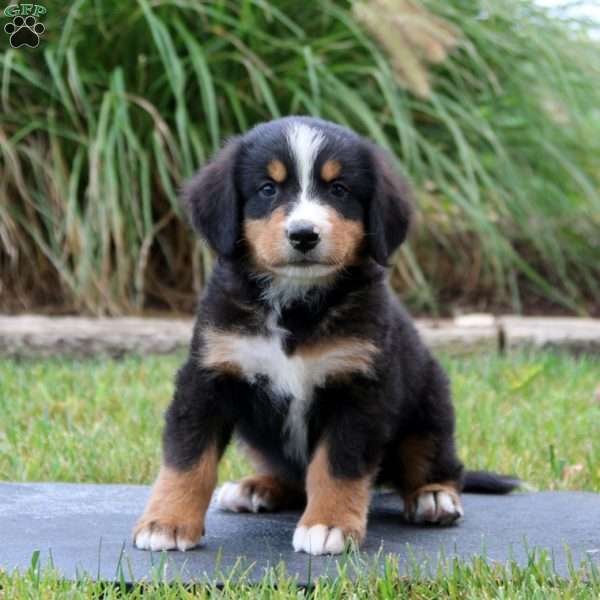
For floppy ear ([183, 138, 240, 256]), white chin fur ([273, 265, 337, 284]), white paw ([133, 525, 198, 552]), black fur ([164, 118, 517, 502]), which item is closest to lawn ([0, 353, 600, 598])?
white paw ([133, 525, 198, 552])

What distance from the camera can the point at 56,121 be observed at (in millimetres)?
7645

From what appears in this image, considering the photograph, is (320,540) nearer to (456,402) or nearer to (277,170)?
(277,170)

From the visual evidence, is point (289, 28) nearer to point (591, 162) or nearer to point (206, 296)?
point (591, 162)

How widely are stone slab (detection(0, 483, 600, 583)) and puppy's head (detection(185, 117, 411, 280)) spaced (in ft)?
2.59

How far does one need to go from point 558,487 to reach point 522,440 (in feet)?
1.88

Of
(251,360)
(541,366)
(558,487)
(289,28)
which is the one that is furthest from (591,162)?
(251,360)

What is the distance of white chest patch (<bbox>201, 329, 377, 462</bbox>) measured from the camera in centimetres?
323

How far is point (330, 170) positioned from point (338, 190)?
7cm

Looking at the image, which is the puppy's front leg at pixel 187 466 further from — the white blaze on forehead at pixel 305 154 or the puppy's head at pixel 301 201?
the white blaze on forehead at pixel 305 154

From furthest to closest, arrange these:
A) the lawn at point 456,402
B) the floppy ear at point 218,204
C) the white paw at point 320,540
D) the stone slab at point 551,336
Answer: the stone slab at point 551,336 → the lawn at point 456,402 → the floppy ear at point 218,204 → the white paw at point 320,540

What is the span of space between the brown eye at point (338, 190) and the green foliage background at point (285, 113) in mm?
3389

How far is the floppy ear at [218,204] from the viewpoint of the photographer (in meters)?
3.43

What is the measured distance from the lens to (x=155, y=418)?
5094 millimetres

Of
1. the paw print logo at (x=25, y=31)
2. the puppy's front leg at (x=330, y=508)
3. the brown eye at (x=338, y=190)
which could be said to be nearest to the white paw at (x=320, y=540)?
the puppy's front leg at (x=330, y=508)
